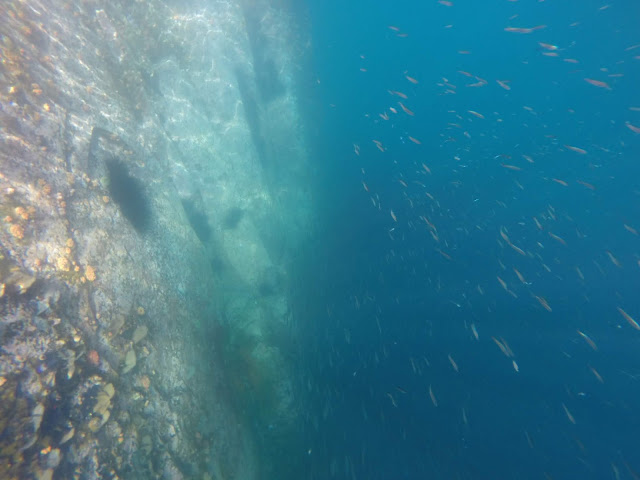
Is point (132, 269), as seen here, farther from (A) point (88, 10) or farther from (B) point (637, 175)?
(B) point (637, 175)

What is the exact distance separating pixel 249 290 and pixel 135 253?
5646 mm

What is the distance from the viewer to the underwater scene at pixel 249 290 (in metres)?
3.31

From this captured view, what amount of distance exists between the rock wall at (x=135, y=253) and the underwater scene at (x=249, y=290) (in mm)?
34

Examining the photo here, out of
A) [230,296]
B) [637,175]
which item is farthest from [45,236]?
[637,175]

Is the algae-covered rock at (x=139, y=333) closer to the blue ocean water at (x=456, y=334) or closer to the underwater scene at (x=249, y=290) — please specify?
the underwater scene at (x=249, y=290)

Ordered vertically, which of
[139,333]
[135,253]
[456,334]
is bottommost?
[456,334]

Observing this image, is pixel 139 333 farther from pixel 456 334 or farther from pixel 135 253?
pixel 456 334

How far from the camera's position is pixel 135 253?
4.86 meters

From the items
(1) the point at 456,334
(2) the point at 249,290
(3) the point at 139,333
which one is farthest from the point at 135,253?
(1) the point at 456,334

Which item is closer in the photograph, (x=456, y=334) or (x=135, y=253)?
(x=135, y=253)

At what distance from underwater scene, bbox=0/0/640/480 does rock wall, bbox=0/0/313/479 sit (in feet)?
0.11

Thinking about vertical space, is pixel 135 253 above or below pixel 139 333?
above

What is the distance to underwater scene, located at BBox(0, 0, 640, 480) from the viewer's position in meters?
3.31

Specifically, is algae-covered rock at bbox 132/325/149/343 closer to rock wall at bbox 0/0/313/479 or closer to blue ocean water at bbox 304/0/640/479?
rock wall at bbox 0/0/313/479
